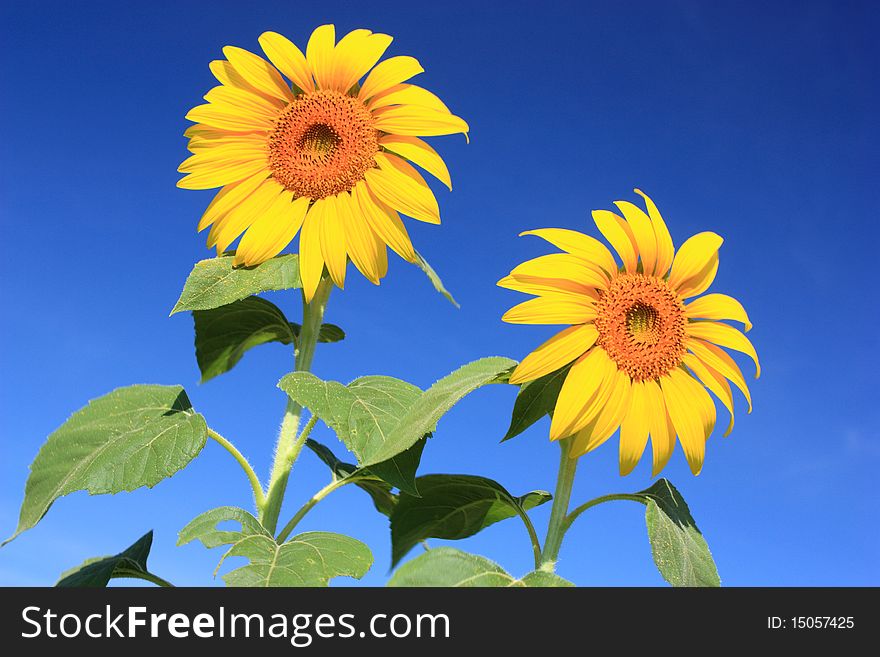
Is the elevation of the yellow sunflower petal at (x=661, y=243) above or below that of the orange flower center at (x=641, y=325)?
above

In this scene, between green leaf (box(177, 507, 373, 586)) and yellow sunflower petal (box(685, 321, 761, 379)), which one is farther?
yellow sunflower petal (box(685, 321, 761, 379))

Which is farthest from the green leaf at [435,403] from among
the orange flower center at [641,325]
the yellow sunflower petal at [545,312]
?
the orange flower center at [641,325]

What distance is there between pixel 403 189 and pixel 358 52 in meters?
0.42

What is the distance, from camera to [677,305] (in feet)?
6.95

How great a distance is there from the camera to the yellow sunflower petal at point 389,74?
2.39m

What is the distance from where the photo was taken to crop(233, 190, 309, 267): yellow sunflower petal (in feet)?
7.94

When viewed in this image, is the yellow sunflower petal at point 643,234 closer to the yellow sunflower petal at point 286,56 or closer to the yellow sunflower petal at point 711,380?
the yellow sunflower petal at point 711,380

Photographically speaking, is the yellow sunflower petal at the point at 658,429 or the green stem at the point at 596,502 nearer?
the yellow sunflower petal at the point at 658,429

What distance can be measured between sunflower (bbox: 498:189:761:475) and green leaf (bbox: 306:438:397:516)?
957 mm

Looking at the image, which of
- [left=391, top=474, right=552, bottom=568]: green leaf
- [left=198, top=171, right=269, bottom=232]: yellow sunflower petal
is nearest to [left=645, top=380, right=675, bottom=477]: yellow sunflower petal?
[left=391, top=474, right=552, bottom=568]: green leaf

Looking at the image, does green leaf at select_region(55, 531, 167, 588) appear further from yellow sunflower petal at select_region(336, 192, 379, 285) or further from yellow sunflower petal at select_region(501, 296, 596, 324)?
yellow sunflower petal at select_region(501, 296, 596, 324)

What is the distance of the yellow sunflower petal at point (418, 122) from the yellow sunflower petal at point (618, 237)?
1.54 feet

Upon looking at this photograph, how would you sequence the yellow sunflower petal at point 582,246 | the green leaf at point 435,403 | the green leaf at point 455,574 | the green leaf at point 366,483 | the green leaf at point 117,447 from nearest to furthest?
1. the green leaf at point 455,574
2. the green leaf at point 435,403
3. the yellow sunflower petal at point 582,246
4. the green leaf at point 117,447
5. the green leaf at point 366,483
